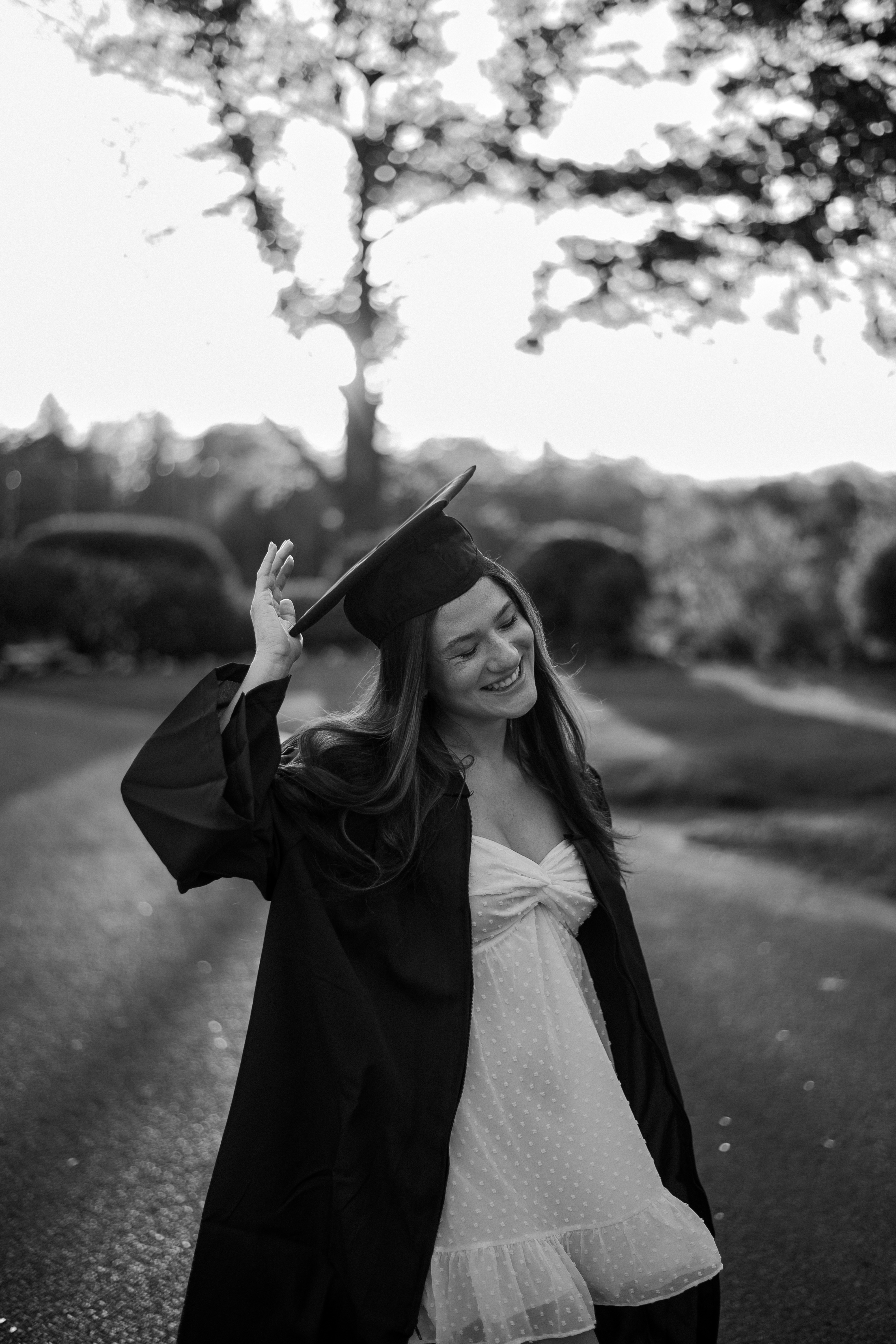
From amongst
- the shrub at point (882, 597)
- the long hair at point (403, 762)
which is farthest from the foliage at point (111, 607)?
the long hair at point (403, 762)

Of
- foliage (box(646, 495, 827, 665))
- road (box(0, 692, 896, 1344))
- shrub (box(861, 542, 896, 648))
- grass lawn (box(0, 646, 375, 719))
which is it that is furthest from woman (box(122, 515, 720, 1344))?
foliage (box(646, 495, 827, 665))

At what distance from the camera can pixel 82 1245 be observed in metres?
3.39

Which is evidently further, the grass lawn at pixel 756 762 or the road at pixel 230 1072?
the grass lawn at pixel 756 762

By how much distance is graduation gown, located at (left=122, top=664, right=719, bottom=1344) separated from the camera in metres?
2.46

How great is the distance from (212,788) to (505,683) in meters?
0.70

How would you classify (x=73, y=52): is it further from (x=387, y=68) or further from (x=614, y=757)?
(x=614, y=757)

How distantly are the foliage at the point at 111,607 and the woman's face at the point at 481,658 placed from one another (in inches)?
550

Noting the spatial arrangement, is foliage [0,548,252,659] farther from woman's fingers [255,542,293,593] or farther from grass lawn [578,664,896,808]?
woman's fingers [255,542,293,593]

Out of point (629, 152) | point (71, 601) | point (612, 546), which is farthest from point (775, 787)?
point (71, 601)

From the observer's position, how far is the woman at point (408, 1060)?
2.47 m

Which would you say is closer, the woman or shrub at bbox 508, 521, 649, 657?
the woman

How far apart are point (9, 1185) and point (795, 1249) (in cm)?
217

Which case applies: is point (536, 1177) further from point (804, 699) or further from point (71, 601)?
point (71, 601)

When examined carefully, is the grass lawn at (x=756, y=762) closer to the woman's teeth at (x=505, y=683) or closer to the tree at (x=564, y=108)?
the tree at (x=564, y=108)
